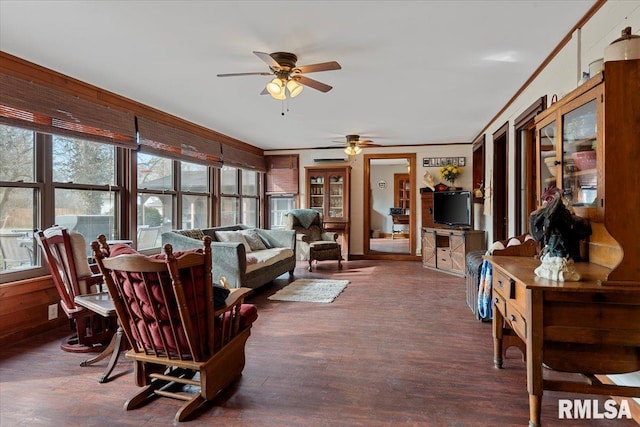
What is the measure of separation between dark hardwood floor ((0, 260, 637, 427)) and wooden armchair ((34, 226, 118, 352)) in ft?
0.52

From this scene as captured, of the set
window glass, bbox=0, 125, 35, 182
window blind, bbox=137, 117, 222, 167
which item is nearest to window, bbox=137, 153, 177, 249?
window blind, bbox=137, 117, 222, 167

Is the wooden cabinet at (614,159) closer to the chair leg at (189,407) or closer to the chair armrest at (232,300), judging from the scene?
the chair armrest at (232,300)

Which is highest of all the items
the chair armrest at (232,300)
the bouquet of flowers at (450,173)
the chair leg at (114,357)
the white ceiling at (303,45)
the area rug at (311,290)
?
the white ceiling at (303,45)

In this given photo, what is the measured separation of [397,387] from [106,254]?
6.30 ft

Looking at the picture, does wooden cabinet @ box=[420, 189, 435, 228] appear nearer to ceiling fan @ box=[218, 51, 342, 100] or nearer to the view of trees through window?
the view of trees through window

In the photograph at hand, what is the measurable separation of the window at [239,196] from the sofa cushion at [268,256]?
151 centimetres

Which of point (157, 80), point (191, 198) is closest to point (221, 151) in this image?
point (191, 198)

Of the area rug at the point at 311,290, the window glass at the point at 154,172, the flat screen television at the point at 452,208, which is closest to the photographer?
the area rug at the point at 311,290

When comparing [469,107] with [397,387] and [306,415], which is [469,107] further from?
[306,415]

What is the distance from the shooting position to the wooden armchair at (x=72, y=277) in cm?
279

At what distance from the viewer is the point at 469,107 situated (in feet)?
15.6

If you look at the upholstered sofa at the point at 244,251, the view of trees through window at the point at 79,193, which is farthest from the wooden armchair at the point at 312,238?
the view of trees through window at the point at 79,193

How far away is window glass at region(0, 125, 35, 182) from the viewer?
3205mm

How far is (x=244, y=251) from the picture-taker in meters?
4.34
